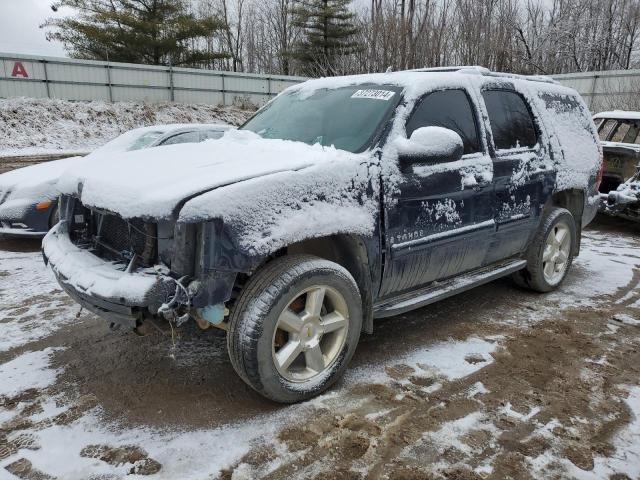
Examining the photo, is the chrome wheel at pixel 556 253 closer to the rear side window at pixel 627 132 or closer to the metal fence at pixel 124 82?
the rear side window at pixel 627 132

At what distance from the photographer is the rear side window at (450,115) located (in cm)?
355

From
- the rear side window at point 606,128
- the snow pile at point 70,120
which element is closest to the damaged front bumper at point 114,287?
the rear side window at point 606,128

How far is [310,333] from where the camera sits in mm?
2996

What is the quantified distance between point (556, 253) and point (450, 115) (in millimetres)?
2058

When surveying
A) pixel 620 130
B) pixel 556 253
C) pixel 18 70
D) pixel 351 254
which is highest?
pixel 18 70

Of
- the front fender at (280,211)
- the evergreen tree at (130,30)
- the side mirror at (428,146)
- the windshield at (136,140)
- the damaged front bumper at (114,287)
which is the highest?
the evergreen tree at (130,30)

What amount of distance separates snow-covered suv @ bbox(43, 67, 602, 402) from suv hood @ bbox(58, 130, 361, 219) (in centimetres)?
1

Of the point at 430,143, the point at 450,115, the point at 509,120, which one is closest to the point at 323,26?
the point at 509,120

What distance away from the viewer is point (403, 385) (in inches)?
126

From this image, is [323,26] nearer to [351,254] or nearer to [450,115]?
[450,115]

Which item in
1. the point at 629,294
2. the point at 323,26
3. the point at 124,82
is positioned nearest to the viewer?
the point at 629,294

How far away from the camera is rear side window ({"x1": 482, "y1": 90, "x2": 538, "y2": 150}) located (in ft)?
13.4

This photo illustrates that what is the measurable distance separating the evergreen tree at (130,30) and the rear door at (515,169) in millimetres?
26472

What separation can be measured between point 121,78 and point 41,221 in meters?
21.1
